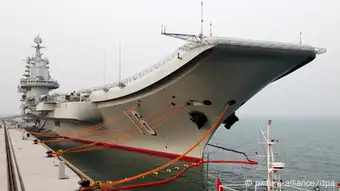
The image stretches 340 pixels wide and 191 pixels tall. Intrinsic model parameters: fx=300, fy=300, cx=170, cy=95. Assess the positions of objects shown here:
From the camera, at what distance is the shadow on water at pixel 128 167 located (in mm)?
11402

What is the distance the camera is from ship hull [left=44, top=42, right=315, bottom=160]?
436 inches

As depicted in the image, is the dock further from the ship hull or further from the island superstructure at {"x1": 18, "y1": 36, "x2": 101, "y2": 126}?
the island superstructure at {"x1": 18, "y1": 36, "x2": 101, "y2": 126}

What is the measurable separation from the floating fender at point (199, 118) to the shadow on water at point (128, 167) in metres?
2.12

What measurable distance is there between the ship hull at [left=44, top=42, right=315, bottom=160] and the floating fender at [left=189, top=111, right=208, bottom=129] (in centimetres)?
7

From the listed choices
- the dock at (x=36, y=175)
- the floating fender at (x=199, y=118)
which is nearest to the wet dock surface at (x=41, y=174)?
the dock at (x=36, y=175)

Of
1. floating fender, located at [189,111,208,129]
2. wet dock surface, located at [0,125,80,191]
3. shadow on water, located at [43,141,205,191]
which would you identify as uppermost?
floating fender, located at [189,111,208,129]

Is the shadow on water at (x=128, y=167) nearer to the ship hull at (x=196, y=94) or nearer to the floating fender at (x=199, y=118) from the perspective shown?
the ship hull at (x=196, y=94)

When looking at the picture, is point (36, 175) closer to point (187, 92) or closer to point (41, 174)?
point (41, 174)

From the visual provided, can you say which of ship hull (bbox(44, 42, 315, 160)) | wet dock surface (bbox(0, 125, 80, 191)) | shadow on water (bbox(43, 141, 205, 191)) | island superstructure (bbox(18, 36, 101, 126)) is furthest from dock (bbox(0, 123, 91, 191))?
island superstructure (bbox(18, 36, 101, 126))

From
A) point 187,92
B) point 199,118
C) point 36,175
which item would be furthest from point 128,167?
point 36,175

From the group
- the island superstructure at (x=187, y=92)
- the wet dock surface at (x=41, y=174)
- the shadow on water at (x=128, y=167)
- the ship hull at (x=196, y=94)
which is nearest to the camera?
the wet dock surface at (x=41, y=174)

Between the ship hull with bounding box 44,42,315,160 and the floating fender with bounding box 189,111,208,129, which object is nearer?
the ship hull with bounding box 44,42,315,160

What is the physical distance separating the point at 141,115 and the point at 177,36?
572 centimetres

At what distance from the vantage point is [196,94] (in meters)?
12.8
